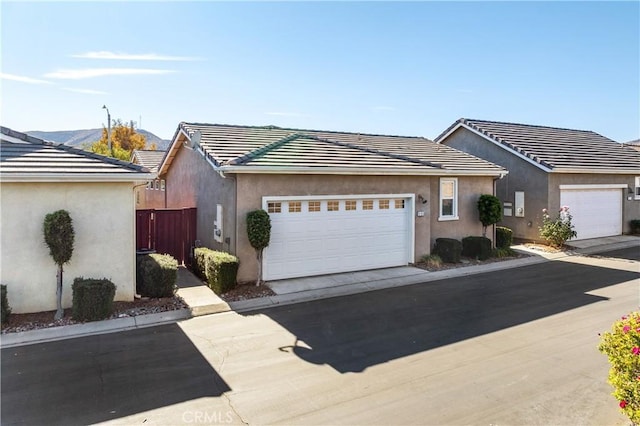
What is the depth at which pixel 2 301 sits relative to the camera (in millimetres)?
7812

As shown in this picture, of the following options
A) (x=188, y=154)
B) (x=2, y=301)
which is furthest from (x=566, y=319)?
(x=188, y=154)

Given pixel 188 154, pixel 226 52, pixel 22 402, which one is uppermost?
pixel 226 52

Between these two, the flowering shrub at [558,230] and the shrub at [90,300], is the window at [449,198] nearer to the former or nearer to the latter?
the flowering shrub at [558,230]

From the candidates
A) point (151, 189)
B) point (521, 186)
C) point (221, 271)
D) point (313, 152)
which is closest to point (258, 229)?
point (221, 271)

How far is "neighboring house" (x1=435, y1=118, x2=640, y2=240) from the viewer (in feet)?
59.4

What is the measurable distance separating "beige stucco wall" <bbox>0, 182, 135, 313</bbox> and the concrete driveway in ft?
6.51

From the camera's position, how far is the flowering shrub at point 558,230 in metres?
16.6

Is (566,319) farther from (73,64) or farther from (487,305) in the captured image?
(73,64)

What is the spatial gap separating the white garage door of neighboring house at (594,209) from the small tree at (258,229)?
14233mm

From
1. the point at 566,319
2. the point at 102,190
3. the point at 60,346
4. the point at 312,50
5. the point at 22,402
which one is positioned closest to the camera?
the point at 22,402

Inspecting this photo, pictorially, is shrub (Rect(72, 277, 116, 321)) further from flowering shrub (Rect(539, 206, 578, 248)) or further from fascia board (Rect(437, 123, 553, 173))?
fascia board (Rect(437, 123, 553, 173))

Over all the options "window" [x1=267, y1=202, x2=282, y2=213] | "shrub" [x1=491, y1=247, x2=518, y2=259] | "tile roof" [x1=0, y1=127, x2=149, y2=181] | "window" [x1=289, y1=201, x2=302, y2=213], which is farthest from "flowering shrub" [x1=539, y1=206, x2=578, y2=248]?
"tile roof" [x1=0, y1=127, x2=149, y2=181]

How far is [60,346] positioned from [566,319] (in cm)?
959

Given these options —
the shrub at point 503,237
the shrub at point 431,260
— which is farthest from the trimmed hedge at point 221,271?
A: the shrub at point 503,237
